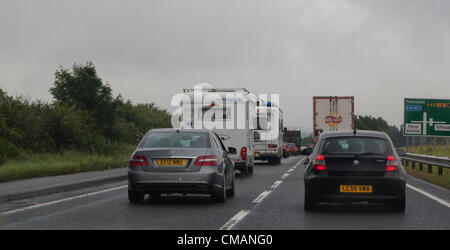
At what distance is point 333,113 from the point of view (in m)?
35.2

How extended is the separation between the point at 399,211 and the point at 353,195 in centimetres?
112

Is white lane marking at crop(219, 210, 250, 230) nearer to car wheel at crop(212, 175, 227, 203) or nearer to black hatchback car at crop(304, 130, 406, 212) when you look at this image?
black hatchback car at crop(304, 130, 406, 212)

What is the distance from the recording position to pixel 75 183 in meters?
19.1

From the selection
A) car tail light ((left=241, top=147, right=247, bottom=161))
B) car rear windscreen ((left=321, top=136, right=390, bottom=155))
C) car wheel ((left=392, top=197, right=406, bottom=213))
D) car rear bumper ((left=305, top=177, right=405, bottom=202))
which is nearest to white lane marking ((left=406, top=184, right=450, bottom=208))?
car wheel ((left=392, top=197, right=406, bottom=213))

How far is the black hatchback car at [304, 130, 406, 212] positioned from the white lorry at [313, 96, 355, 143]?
22409 millimetres

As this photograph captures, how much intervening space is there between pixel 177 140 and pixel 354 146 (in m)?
3.69

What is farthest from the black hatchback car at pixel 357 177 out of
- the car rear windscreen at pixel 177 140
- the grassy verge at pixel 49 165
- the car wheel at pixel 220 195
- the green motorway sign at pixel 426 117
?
the green motorway sign at pixel 426 117

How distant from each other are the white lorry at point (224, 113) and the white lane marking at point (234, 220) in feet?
36.7

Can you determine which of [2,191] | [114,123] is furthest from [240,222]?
[114,123]

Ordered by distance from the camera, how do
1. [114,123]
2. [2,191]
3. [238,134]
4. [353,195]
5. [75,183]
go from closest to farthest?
[353,195], [2,191], [75,183], [238,134], [114,123]

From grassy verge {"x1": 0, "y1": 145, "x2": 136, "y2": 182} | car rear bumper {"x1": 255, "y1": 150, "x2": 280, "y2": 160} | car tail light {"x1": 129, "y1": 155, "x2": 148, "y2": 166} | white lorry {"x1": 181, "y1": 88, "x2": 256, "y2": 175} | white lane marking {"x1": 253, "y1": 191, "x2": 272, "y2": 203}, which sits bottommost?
white lane marking {"x1": 253, "y1": 191, "x2": 272, "y2": 203}

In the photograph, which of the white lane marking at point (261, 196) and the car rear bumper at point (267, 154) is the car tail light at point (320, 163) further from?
the car rear bumper at point (267, 154)

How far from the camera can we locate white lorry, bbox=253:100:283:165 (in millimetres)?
35406

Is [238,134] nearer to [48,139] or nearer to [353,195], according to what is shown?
[353,195]
